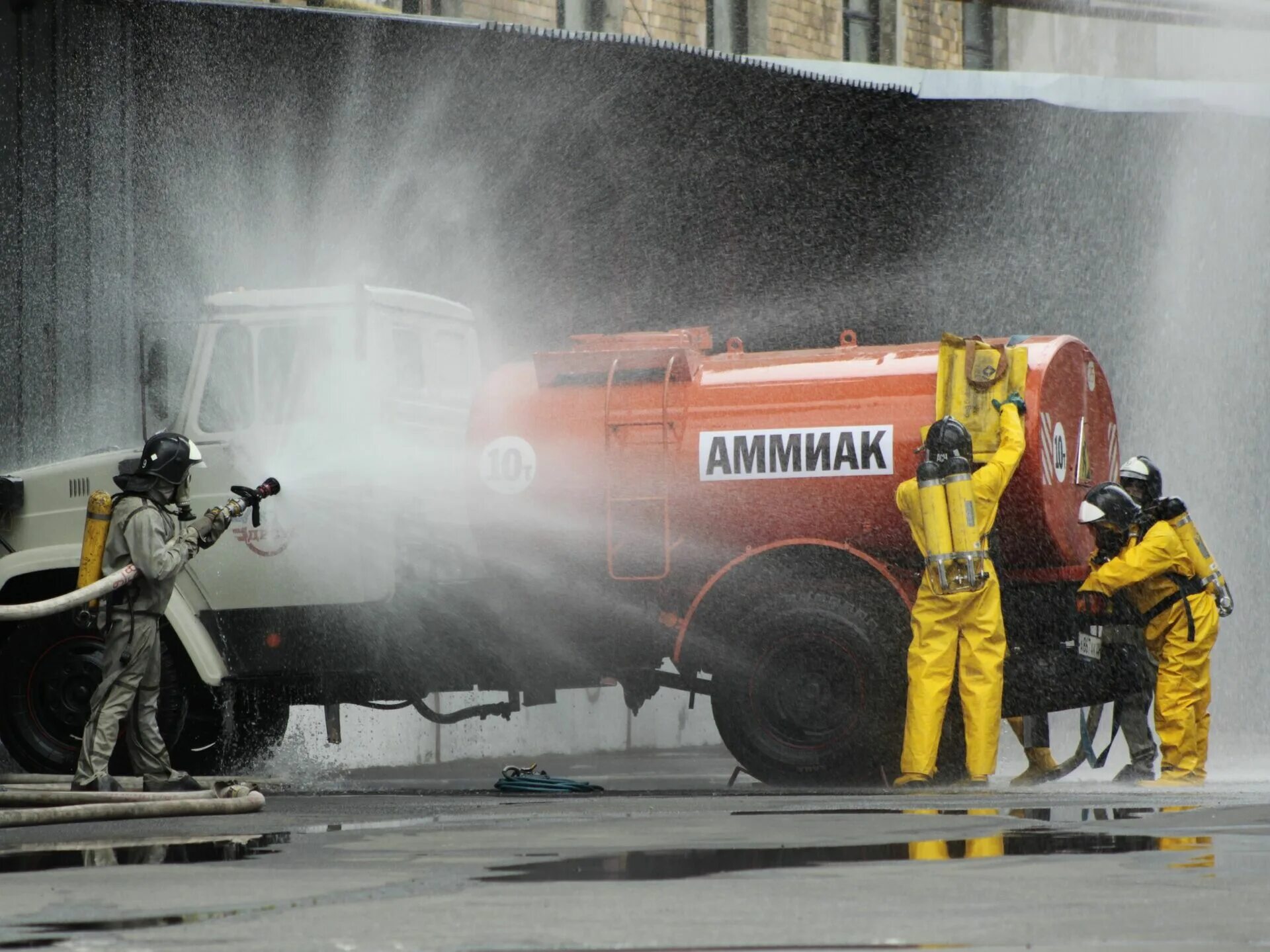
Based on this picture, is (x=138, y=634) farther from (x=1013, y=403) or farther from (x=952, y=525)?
(x=1013, y=403)

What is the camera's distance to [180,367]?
10008mm

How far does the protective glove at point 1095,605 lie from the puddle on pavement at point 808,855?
2.88m

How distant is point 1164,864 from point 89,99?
30.2 ft

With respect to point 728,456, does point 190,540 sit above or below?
below

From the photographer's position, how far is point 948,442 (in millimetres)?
9266

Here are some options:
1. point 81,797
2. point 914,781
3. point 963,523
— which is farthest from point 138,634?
point 963,523

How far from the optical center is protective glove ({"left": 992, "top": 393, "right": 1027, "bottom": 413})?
9.50 meters

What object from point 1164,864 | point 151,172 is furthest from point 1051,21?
point 1164,864

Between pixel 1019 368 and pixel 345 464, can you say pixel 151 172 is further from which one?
pixel 1019 368

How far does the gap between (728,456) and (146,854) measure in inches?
154

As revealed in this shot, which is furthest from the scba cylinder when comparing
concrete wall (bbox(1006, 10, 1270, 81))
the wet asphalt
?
concrete wall (bbox(1006, 10, 1270, 81))

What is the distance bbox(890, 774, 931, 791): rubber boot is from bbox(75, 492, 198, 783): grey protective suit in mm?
3248

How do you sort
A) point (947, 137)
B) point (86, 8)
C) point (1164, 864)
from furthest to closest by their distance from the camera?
1. point (947, 137)
2. point (86, 8)
3. point (1164, 864)

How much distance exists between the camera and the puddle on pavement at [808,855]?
19.2 feet
